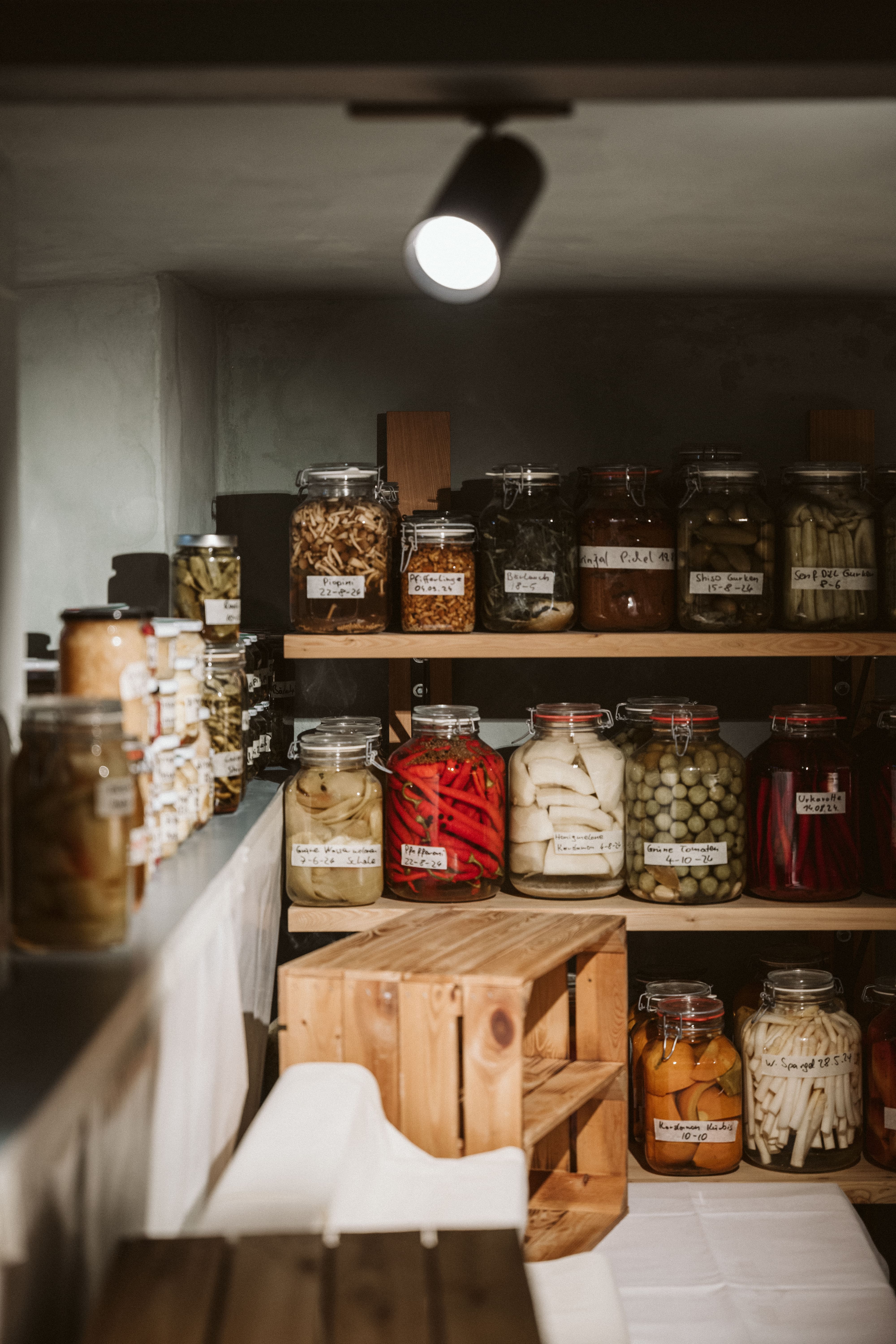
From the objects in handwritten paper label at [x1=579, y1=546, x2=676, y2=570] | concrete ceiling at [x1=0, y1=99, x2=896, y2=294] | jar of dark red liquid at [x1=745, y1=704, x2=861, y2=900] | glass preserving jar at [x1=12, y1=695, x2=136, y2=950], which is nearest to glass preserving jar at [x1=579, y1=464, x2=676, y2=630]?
handwritten paper label at [x1=579, y1=546, x2=676, y2=570]

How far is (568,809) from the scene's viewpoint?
76.4 inches

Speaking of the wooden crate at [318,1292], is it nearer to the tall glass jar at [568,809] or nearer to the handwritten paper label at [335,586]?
the tall glass jar at [568,809]

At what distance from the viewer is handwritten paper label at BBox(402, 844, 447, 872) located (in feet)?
6.32

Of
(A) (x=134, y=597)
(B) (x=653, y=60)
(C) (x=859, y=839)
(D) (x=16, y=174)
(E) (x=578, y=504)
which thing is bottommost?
(C) (x=859, y=839)

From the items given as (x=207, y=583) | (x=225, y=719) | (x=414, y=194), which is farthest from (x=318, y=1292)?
(x=414, y=194)

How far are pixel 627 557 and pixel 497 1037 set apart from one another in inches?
33.6

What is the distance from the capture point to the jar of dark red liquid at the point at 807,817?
1974 millimetres

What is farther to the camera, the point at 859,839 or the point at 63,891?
the point at 859,839

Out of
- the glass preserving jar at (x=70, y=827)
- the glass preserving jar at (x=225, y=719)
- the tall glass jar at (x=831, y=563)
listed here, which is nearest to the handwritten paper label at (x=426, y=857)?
the glass preserving jar at (x=225, y=719)

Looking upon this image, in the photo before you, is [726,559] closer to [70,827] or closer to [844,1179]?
[844,1179]

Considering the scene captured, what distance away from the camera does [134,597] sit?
6.44 ft

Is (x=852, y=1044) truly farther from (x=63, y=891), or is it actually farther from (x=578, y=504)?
(x=63, y=891)

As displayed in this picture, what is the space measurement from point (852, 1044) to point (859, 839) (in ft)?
1.14

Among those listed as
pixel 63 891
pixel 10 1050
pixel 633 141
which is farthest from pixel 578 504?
pixel 10 1050
